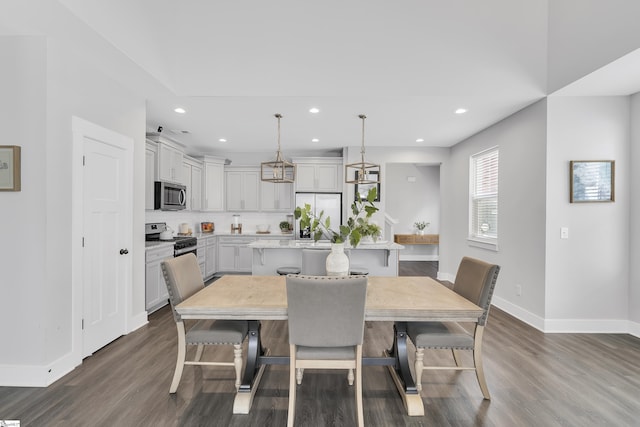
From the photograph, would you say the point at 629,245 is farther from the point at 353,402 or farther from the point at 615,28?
the point at 353,402

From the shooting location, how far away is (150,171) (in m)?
4.22

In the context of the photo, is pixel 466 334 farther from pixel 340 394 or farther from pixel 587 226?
pixel 587 226

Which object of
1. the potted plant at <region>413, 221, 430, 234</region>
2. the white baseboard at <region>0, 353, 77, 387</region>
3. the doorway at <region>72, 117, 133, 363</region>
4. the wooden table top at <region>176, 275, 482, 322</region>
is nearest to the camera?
the wooden table top at <region>176, 275, 482, 322</region>

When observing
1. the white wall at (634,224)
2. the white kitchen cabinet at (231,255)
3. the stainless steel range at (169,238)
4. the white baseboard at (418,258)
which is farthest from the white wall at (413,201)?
the stainless steel range at (169,238)

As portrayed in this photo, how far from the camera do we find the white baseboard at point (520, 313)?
3.40 m

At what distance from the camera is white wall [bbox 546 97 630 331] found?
10.7 ft

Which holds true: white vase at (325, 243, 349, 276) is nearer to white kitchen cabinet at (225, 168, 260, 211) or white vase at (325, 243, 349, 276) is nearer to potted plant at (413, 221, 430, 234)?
white kitchen cabinet at (225, 168, 260, 211)

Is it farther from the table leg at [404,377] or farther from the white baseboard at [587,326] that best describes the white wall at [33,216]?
the white baseboard at [587,326]

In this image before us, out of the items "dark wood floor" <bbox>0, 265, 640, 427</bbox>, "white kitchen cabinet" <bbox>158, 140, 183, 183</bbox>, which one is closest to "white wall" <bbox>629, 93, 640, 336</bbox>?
"dark wood floor" <bbox>0, 265, 640, 427</bbox>

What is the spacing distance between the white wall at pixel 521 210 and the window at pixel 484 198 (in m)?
0.17

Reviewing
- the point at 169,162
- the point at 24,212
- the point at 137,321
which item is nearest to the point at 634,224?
the point at 137,321

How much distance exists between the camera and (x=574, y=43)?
285cm

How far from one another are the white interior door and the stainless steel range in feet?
3.85

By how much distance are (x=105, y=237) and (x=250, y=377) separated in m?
1.98
